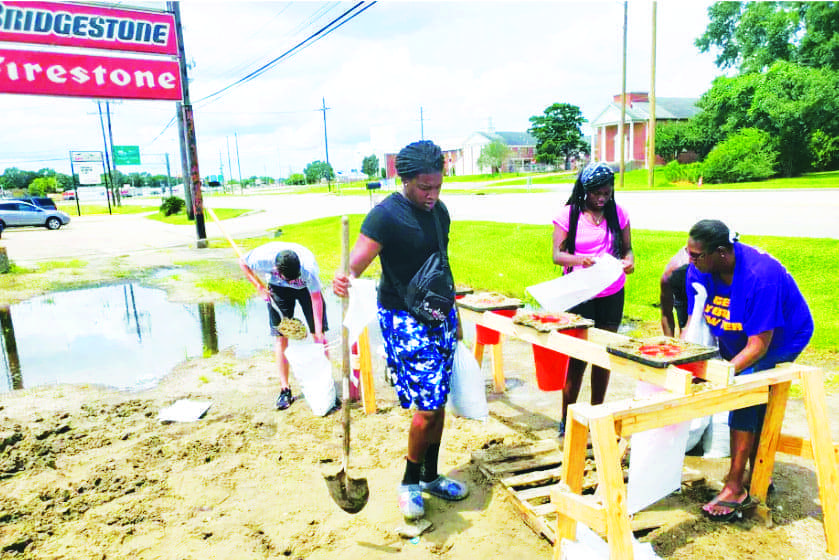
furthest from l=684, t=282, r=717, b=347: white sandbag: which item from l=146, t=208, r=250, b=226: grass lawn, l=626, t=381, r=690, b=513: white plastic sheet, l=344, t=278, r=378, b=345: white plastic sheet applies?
l=146, t=208, r=250, b=226: grass lawn

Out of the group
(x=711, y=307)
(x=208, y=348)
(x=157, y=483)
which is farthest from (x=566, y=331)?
(x=208, y=348)

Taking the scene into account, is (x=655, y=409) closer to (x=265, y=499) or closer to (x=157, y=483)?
(x=265, y=499)

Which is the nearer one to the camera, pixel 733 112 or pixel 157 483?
Result: pixel 157 483

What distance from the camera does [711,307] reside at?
295 cm

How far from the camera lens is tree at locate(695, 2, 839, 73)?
104 feet

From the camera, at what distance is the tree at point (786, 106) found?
90.0ft

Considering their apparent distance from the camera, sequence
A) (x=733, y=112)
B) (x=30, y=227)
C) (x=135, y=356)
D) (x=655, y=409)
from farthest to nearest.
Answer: (x=733, y=112) → (x=30, y=227) → (x=135, y=356) → (x=655, y=409)

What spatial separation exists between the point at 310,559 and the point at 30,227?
3122cm

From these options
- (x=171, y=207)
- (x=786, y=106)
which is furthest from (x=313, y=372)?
(x=786, y=106)

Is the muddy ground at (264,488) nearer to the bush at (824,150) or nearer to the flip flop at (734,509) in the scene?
the flip flop at (734,509)

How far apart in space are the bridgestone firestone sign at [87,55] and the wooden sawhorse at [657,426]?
1347cm

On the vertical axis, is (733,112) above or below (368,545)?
above

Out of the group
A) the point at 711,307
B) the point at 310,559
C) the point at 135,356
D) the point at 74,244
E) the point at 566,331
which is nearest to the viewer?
the point at 310,559

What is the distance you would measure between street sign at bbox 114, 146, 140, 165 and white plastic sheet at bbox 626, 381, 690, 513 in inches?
2070
